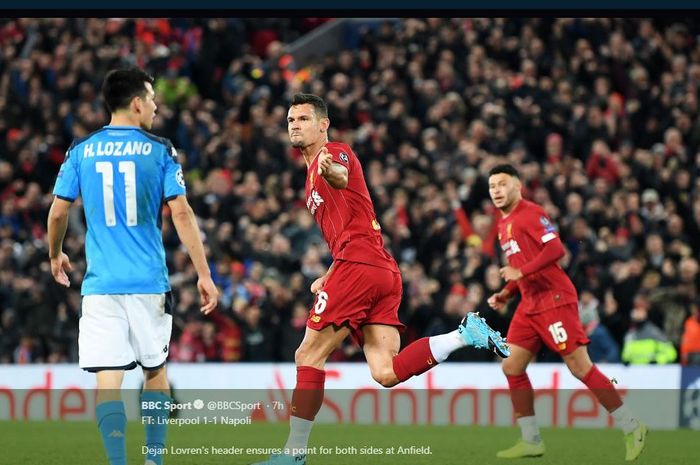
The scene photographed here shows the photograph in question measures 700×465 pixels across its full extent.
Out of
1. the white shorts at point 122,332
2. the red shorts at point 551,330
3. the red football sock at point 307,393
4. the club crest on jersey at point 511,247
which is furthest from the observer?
the club crest on jersey at point 511,247

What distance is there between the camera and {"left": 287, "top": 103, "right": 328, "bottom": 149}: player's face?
724 centimetres

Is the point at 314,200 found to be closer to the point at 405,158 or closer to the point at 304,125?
the point at 304,125

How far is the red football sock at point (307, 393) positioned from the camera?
23.4 feet

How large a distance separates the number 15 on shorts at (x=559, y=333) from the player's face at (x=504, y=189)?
102 cm

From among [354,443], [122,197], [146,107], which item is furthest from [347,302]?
[354,443]

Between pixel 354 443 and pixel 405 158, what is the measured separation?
6949 millimetres

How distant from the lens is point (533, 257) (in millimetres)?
9352

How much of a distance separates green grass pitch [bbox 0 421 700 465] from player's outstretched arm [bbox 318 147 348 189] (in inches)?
87.8

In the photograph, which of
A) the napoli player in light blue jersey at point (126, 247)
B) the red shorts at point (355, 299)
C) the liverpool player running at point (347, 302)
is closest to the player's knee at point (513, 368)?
the liverpool player running at point (347, 302)

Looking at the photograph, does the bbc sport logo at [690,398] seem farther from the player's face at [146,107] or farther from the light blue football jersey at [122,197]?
the player's face at [146,107]

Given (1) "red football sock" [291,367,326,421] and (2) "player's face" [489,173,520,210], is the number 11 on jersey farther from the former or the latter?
(2) "player's face" [489,173,520,210]

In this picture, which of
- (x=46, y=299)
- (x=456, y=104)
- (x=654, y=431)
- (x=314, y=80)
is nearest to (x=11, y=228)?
(x=46, y=299)

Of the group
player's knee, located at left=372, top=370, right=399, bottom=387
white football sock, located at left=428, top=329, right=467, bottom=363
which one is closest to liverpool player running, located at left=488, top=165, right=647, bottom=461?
white football sock, located at left=428, top=329, right=467, bottom=363

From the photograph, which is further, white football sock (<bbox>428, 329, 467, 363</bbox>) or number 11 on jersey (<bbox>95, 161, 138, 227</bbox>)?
white football sock (<bbox>428, 329, 467, 363</bbox>)
